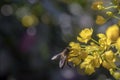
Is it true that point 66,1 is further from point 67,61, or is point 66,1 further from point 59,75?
point 67,61

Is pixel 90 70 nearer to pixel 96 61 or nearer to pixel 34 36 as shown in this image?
pixel 96 61

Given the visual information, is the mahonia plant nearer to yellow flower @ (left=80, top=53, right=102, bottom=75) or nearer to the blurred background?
yellow flower @ (left=80, top=53, right=102, bottom=75)

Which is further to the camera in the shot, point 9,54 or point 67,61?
point 9,54

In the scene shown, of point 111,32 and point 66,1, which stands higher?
point 111,32

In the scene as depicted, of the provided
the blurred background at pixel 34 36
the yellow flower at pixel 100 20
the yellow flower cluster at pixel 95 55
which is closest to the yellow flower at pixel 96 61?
the yellow flower cluster at pixel 95 55

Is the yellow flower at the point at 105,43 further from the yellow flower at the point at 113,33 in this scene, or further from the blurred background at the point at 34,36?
the blurred background at the point at 34,36

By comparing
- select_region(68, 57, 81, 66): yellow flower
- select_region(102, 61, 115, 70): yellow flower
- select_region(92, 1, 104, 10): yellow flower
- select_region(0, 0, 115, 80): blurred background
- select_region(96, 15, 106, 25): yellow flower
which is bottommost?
select_region(0, 0, 115, 80): blurred background

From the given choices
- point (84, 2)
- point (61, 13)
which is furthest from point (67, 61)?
point (84, 2)

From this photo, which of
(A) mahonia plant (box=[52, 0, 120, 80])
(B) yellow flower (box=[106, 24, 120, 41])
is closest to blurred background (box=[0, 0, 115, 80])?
(B) yellow flower (box=[106, 24, 120, 41])
